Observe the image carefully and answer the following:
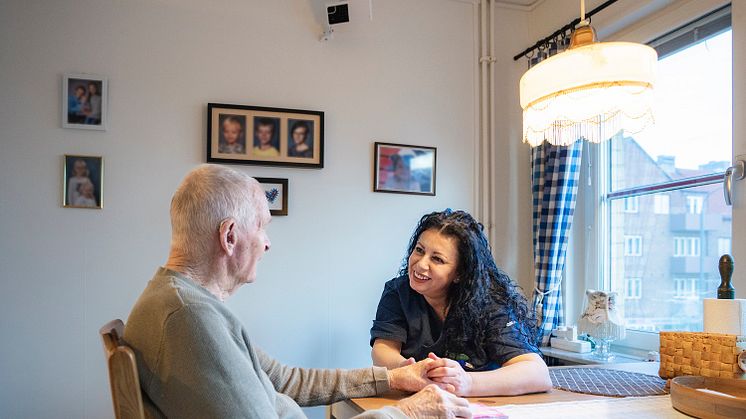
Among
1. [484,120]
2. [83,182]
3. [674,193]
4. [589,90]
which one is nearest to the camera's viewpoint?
[589,90]

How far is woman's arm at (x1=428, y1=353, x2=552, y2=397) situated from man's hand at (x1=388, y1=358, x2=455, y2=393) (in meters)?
0.01

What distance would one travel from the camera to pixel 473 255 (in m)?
2.08

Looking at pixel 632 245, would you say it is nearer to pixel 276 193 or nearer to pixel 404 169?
pixel 404 169

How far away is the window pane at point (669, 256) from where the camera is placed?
8.40 ft

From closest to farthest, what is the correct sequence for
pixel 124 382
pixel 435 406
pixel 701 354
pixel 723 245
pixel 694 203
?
pixel 124 382 < pixel 435 406 < pixel 701 354 < pixel 723 245 < pixel 694 203

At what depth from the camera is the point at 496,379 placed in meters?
1.65

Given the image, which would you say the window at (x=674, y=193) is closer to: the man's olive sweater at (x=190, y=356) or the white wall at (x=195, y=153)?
the white wall at (x=195, y=153)

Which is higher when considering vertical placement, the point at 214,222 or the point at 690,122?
the point at 690,122

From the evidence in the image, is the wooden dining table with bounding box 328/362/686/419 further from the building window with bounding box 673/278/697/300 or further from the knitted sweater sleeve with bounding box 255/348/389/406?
the building window with bounding box 673/278/697/300

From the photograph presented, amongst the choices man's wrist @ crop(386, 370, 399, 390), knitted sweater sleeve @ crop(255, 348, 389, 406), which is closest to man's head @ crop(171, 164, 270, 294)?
knitted sweater sleeve @ crop(255, 348, 389, 406)

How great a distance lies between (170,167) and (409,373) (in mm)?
1855

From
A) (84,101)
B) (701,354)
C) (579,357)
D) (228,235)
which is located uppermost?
(84,101)

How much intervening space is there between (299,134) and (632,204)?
1.70 m

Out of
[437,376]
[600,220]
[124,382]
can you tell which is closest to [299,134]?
[600,220]
